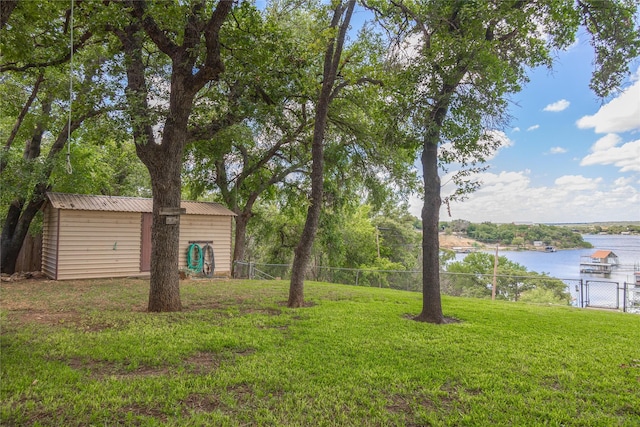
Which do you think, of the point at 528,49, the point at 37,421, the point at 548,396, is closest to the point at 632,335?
the point at 548,396

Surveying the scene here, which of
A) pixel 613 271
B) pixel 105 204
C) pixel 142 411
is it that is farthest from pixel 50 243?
pixel 613 271

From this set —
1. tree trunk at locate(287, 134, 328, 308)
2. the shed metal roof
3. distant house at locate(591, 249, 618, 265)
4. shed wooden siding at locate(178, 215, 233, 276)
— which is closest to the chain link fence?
shed wooden siding at locate(178, 215, 233, 276)

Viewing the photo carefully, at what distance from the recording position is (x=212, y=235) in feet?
40.0

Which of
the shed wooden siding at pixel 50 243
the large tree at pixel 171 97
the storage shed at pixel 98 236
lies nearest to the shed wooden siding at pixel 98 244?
the storage shed at pixel 98 236

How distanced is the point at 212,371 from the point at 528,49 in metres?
6.72

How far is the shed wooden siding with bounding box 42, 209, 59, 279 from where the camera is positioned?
31.1 ft

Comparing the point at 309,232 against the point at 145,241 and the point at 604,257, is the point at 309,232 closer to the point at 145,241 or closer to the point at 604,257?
the point at 145,241

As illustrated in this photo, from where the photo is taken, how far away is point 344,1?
6605mm

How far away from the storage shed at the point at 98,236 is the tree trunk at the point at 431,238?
7.42 meters

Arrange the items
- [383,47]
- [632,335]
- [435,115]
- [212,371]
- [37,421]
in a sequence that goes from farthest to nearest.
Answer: [383,47]
[435,115]
[632,335]
[212,371]
[37,421]

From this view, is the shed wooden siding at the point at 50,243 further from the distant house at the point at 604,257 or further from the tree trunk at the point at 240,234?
the distant house at the point at 604,257

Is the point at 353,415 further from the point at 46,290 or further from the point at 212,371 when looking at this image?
the point at 46,290

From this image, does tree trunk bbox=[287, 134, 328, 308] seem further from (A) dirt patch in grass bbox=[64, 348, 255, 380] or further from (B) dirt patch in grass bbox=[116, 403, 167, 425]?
(B) dirt patch in grass bbox=[116, 403, 167, 425]

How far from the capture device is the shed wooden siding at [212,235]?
454 inches
